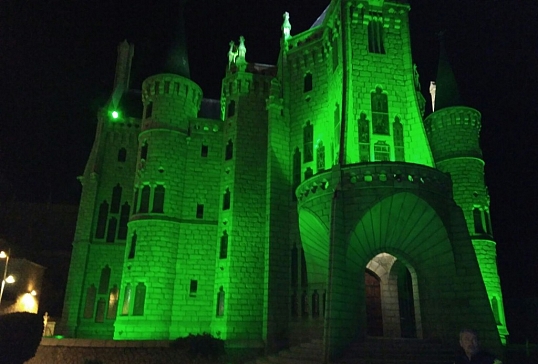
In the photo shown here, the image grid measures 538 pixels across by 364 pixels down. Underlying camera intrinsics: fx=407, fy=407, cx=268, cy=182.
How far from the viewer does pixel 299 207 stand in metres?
18.7

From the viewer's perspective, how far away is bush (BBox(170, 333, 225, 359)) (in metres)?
18.8

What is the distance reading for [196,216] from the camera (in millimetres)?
24812

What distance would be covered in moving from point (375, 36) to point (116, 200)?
1986 cm

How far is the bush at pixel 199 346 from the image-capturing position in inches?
739

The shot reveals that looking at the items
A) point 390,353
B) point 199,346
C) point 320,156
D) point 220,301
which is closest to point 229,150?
point 320,156

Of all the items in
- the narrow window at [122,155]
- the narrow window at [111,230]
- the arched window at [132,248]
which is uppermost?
the narrow window at [122,155]

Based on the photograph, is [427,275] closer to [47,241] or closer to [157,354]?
[157,354]

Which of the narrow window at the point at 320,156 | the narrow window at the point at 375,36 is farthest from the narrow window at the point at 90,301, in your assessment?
the narrow window at the point at 375,36

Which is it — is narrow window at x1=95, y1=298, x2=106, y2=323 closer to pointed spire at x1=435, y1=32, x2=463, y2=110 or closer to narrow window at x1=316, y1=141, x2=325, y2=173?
narrow window at x1=316, y1=141, x2=325, y2=173

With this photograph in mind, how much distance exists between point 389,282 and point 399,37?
12.7 m

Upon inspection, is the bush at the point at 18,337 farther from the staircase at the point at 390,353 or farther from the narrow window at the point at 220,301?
the narrow window at the point at 220,301

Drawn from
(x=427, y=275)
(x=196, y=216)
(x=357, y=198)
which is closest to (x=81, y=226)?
(x=196, y=216)

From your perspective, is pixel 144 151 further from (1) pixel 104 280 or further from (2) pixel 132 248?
(1) pixel 104 280

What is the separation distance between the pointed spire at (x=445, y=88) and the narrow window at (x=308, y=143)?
9.46 meters
